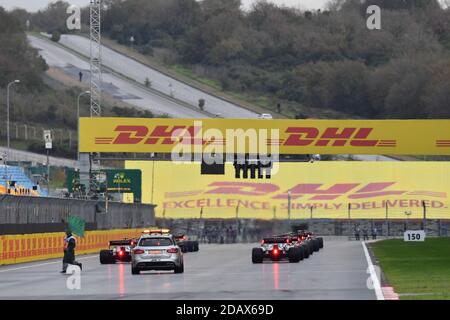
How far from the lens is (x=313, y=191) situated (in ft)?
416

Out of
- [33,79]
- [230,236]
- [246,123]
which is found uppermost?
[33,79]

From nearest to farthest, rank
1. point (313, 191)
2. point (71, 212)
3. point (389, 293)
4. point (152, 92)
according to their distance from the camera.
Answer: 1. point (389, 293)
2. point (71, 212)
3. point (313, 191)
4. point (152, 92)

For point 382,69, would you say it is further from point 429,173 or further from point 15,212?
point 15,212

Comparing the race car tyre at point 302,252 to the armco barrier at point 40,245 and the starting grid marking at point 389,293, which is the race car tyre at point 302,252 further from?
the starting grid marking at point 389,293

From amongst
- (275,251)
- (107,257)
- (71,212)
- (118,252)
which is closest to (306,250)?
(275,251)

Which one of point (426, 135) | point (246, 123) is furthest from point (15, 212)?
point (426, 135)

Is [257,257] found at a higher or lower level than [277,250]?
lower

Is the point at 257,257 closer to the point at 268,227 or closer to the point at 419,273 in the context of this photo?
the point at 419,273

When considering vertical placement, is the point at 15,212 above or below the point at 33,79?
below

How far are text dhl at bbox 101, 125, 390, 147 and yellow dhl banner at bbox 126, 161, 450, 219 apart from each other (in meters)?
43.8

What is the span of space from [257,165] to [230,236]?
103ft

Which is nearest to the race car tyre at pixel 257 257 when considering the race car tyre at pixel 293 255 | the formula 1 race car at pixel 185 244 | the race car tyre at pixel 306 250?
the race car tyre at pixel 293 255

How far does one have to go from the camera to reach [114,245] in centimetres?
5825

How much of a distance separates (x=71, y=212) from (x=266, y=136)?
11129mm
